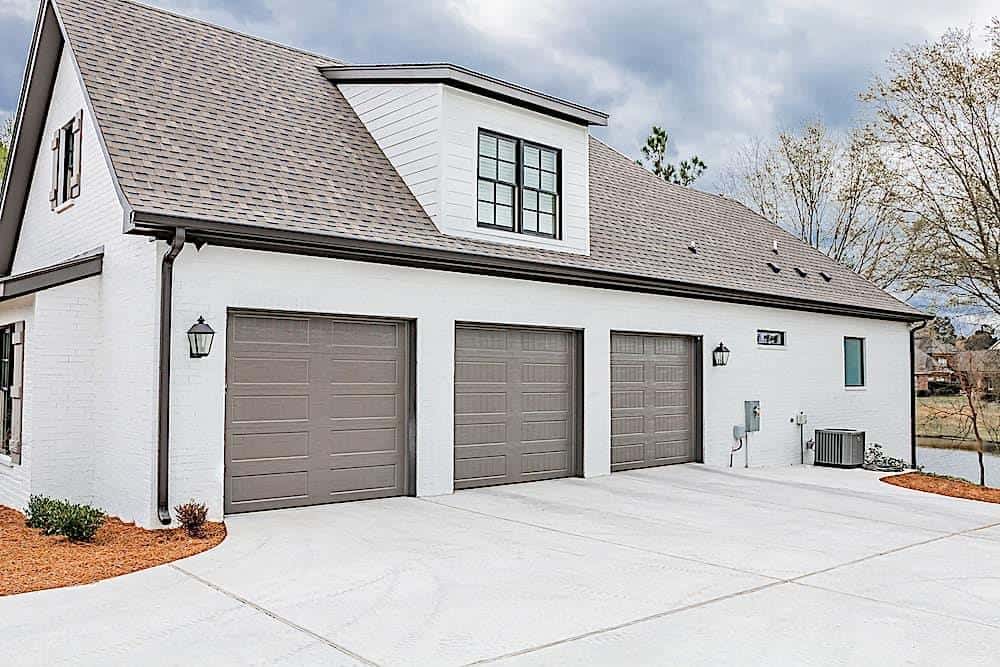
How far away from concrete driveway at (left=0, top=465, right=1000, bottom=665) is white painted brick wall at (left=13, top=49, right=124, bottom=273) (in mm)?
3870

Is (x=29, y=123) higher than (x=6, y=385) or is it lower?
higher

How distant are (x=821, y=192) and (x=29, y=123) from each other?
Answer: 25263mm

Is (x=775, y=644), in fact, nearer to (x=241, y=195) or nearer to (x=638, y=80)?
(x=241, y=195)

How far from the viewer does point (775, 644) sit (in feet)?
17.3

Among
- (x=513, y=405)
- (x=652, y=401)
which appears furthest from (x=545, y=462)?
(x=652, y=401)

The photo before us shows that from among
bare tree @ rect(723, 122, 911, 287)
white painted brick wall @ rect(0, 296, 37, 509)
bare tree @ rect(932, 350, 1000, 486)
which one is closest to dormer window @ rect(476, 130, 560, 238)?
white painted brick wall @ rect(0, 296, 37, 509)

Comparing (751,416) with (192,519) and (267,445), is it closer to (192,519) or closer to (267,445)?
(267,445)

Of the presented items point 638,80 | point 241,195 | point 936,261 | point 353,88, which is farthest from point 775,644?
point 638,80

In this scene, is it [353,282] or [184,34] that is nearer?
[353,282]

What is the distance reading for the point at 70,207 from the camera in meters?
10.9

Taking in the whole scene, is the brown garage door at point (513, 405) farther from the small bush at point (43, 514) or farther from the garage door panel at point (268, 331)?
the small bush at point (43, 514)

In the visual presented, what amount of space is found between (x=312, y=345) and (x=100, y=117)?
3.38m

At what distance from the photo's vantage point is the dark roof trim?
29.6 feet

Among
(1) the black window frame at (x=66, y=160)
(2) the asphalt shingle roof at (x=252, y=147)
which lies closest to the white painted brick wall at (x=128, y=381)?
(2) the asphalt shingle roof at (x=252, y=147)
